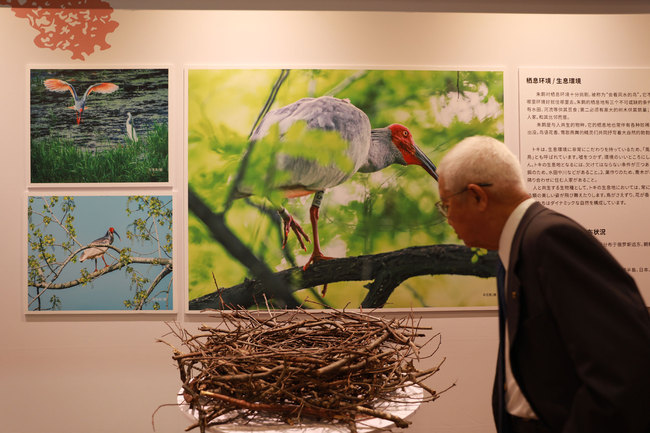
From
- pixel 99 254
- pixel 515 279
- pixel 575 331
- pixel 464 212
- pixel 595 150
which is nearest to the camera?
pixel 575 331

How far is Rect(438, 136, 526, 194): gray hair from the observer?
1356mm

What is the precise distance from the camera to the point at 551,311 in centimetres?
121

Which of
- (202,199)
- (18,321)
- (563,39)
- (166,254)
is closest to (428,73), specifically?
(563,39)

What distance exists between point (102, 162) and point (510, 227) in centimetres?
217

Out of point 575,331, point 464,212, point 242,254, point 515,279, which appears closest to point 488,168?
point 464,212

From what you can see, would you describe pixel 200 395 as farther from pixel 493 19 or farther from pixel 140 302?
pixel 493 19

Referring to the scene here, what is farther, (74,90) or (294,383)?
(74,90)

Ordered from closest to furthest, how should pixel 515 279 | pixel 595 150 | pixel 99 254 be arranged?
pixel 515 279 → pixel 99 254 → pixel 595 150

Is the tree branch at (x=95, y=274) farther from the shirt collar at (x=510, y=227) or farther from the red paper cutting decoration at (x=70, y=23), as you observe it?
the shirt collar at (x=510, y=227)

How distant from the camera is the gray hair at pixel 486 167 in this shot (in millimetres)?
1356

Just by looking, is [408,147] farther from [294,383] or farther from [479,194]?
[294,383]

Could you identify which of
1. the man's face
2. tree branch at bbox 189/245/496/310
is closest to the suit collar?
the man's face

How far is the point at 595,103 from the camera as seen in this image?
2910 mm

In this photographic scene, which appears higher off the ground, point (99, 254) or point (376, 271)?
point (99, 254)
